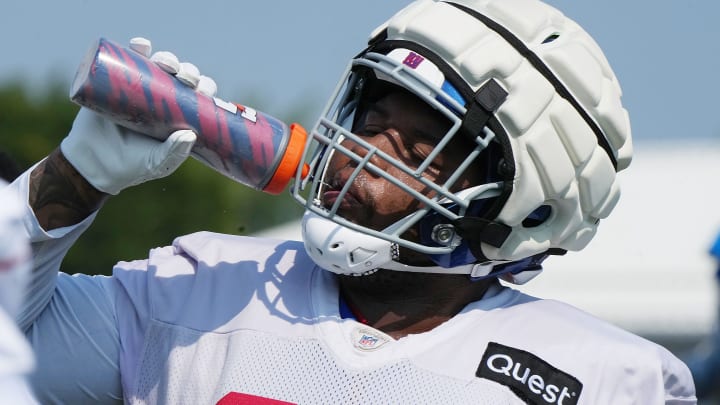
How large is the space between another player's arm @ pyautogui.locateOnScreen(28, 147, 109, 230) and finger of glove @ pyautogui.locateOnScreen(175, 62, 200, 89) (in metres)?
0.29

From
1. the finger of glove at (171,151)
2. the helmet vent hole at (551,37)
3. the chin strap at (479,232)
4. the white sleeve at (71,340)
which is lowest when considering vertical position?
the white sleeve at (71,340)

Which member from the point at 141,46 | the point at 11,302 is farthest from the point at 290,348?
the point at 11,302

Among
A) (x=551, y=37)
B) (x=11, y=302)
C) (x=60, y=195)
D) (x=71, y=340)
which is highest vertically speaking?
(x=551, y=37)

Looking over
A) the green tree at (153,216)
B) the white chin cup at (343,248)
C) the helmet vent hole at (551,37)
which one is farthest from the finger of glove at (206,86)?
the green tree at (153,216)

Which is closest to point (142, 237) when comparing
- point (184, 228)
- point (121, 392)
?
point (184, 228)

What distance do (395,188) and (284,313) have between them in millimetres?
373

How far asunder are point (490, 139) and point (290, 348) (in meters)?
0.61

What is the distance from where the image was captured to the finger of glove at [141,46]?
249 centimetres

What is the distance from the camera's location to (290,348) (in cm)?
258

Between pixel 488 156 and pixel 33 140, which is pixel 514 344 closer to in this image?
pixel 488 156

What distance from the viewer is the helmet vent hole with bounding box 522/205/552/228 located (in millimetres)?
2723

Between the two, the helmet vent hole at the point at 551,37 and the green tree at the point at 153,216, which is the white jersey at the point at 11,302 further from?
the green tree at the point at 153,216

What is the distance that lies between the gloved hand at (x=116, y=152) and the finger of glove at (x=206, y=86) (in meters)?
0.12

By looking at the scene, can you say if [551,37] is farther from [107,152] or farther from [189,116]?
[107,152]
